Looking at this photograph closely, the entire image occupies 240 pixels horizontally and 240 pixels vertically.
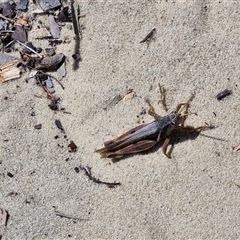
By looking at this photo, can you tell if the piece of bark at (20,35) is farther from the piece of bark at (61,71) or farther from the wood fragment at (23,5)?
the piece of bark at (61,71)

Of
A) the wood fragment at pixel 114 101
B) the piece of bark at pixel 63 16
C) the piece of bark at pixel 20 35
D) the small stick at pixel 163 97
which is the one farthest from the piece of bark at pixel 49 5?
the small stick at pixel 163 97

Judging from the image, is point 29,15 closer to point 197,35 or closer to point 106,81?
point 106,81

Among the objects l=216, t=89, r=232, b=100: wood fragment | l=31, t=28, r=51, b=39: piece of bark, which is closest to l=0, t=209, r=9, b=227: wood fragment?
l=31, t=28, r=51, b=39: piece of bark

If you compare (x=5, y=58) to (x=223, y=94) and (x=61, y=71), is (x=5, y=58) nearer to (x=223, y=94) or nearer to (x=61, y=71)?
(x=61, y=71)

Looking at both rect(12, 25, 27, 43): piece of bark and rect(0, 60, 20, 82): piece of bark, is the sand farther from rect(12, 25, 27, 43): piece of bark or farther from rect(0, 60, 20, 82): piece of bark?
rect(12, 25, 27, 43): piece of bark

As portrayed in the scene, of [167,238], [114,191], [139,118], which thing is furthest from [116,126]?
[167,238]

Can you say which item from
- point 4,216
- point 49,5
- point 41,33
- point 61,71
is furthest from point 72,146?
point 49,5
